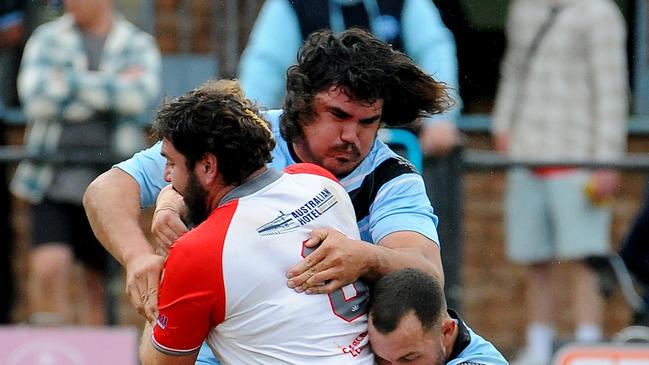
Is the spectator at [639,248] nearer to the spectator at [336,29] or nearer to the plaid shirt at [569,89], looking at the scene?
the plaid shirt at [569,89]

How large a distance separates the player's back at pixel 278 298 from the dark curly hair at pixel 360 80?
0.42 meters

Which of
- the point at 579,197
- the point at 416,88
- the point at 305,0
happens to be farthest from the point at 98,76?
the point at 416,88

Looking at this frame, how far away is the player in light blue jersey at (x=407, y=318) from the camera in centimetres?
407

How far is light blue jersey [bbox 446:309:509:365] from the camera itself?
14.4 ft

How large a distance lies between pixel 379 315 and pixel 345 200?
1.07ft

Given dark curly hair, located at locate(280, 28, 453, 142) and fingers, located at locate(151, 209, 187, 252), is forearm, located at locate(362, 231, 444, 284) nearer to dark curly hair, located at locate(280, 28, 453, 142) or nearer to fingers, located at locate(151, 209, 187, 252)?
dark curly hair, located at locate(280, 28, 453, 142)

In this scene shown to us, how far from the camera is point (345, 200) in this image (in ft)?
13.8

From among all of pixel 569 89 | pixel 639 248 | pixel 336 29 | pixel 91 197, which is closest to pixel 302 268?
pixel 91 197

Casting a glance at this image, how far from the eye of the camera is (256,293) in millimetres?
3959

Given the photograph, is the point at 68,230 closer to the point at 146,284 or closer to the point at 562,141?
the point at 562,141

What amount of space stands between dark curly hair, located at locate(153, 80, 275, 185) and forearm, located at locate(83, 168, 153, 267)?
17.2 inches

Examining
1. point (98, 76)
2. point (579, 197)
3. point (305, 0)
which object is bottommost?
point (579, 197)

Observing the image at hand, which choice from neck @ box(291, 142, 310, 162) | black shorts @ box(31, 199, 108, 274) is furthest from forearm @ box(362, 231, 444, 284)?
black shorts @ box(31, 199, 108, 274)

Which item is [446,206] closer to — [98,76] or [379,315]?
[98,76]
